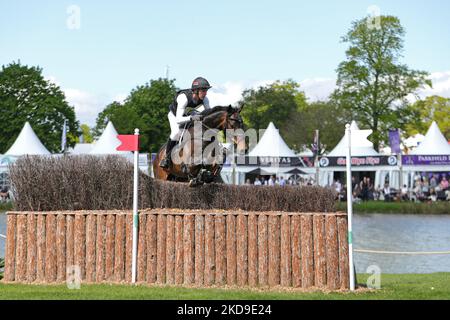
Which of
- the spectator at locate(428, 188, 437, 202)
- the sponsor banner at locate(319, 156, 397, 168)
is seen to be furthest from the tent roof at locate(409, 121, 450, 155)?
the spectator at locate(428, 188, 437, 202)

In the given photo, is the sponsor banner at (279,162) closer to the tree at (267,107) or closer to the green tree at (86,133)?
the tree at (267,107)

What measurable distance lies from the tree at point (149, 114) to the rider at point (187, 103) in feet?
184

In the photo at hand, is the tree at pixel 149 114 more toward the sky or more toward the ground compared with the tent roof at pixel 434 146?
more toward the sky

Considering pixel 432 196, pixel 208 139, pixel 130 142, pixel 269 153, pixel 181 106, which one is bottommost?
pixel 432 196

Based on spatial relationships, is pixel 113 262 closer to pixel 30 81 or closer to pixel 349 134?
pixel 349 134

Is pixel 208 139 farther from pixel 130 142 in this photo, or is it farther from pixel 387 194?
pixel 387 194

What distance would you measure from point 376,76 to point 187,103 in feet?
162

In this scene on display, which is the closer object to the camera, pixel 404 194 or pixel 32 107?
pixel 404 194

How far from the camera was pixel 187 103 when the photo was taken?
13.3 meters

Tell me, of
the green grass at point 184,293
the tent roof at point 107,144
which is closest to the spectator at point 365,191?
the tent roof at point 107,144

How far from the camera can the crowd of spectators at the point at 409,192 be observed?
4162 centimetres

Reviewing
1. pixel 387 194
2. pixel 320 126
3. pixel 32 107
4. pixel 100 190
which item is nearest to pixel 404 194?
pixel 387 194
